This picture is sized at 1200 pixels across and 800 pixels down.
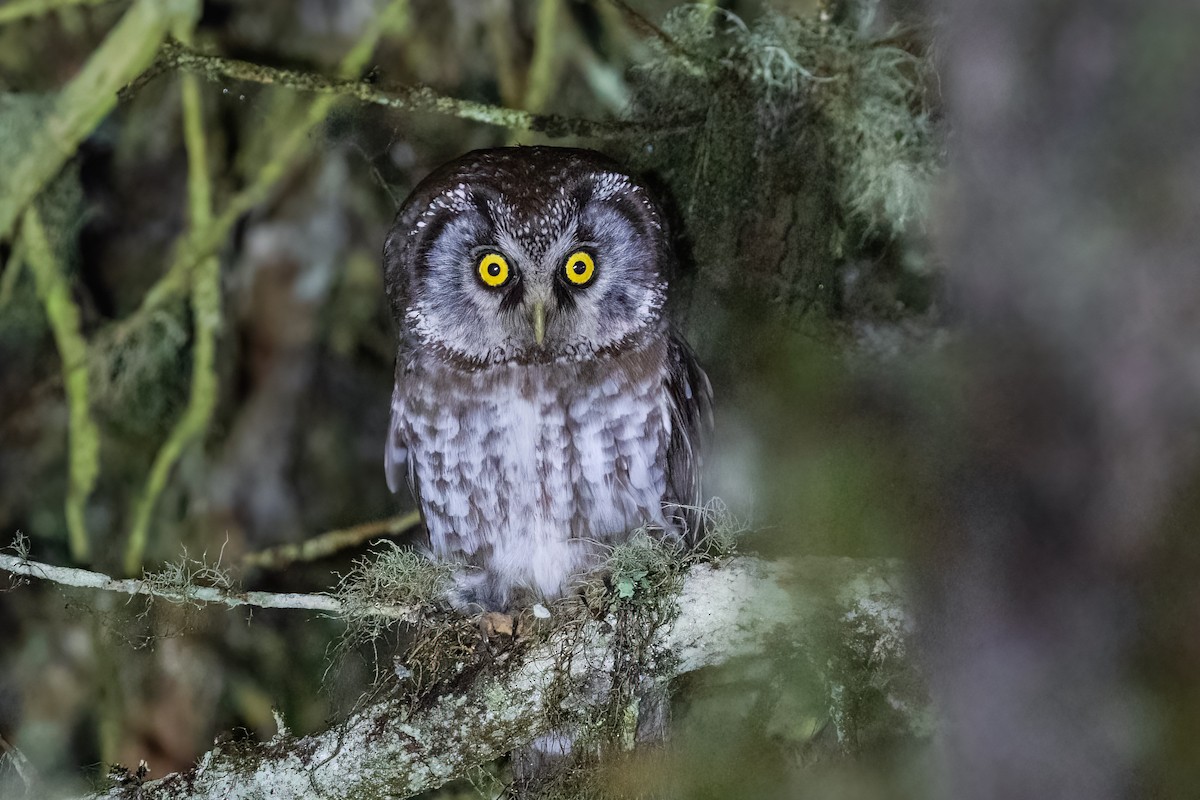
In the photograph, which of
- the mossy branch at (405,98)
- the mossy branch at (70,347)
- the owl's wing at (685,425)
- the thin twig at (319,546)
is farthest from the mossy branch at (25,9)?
the owl's wing at (685,425)

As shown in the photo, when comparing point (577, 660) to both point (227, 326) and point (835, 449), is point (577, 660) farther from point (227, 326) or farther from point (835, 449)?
point (227, 326)

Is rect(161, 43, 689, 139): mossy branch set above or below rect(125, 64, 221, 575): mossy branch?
above

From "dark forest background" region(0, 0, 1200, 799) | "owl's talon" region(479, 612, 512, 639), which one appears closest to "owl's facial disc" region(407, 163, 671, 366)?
"dark forest background" region(0, 0, 1200, 799)

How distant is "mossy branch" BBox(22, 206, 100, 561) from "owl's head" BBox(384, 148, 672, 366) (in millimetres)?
542

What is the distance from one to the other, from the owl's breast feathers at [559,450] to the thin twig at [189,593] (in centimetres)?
17

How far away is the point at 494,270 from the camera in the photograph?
1.20 metres

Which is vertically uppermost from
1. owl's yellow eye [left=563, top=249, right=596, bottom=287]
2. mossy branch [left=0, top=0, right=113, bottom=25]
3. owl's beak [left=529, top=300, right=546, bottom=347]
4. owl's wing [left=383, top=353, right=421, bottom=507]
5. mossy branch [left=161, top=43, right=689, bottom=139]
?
mossy branch [left=0, top=0, right=113, bottom=25]

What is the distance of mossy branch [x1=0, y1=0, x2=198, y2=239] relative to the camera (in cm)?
141

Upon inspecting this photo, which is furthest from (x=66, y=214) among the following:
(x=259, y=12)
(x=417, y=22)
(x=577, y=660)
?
(x=577, y=660)

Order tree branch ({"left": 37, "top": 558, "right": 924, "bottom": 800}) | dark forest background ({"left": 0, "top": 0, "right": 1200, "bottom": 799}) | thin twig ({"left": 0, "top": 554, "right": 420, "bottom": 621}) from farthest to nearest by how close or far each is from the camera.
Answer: thin twig ({"left": 0, "top": 554, "right": 420, "bottom": 621}), tree branch ({"left": 37, "top": 558, "right": 924, "bottom": 800}), dark forest background ({"left": 0, "top": 0, "right": 1200, "bottom": 799})

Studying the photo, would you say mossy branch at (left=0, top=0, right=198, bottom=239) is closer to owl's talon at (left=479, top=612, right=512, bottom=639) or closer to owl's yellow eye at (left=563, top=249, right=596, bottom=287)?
owl's yellow eye at (left=563, top=249, right=596, bottom=287)

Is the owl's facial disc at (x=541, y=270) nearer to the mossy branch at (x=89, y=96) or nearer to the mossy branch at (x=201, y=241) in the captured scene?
the mossy branch at (x=201, y=241)

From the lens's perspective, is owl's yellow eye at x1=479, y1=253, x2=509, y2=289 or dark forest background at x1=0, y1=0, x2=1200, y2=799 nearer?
dark forest background at x1=0, y1=0, x2=1200, y2=799

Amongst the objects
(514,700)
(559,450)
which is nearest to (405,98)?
(559,450)
